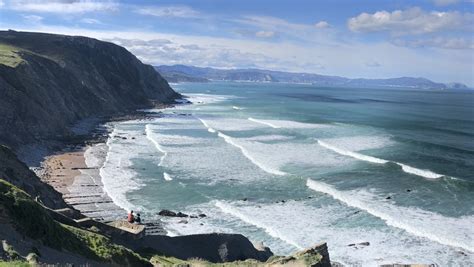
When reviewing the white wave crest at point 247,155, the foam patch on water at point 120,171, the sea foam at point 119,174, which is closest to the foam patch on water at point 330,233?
the sea foam at point 119,174

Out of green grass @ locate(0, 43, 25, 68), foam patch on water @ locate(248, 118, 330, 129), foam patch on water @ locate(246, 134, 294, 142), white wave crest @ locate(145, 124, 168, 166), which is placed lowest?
white wave crest @ locate(145, 124, 168, 166)

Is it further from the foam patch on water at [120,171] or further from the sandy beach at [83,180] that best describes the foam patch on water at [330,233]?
the foam patch on water at [120,171]

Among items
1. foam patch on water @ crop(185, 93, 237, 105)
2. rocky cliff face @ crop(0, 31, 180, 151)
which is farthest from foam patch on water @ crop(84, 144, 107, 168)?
foam patch on water @ crop(185, 93, 237, 105)

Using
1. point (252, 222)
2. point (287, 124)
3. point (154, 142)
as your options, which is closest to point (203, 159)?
point (154, 142)

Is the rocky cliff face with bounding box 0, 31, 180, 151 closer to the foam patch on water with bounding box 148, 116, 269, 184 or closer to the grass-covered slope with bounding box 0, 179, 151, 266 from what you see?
the foam patch on water with bounding box 148, 116, 269, 184

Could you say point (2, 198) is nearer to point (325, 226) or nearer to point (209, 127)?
point (325, 226)

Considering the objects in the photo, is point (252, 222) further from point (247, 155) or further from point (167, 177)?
point (247, 155)

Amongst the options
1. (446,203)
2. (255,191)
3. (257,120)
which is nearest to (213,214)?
(255,191)
